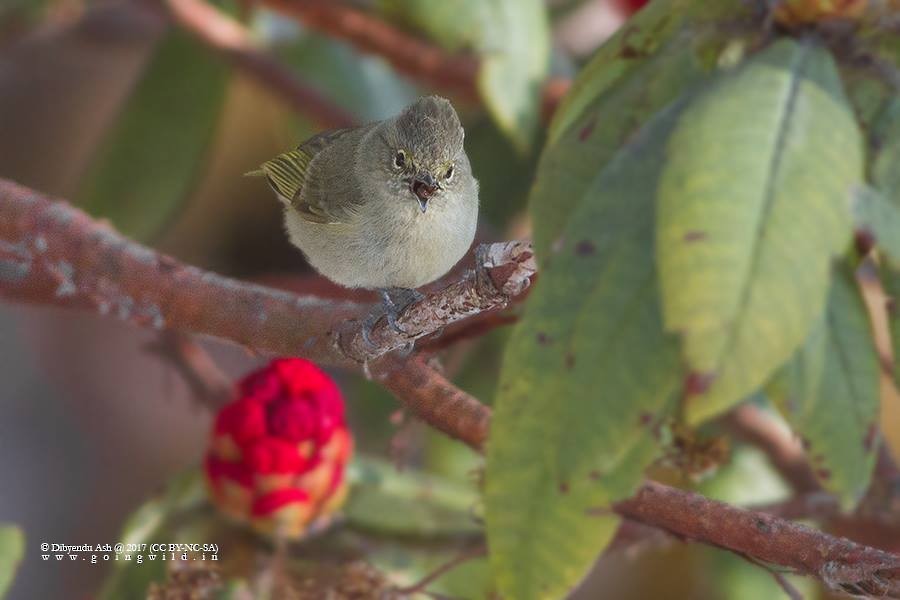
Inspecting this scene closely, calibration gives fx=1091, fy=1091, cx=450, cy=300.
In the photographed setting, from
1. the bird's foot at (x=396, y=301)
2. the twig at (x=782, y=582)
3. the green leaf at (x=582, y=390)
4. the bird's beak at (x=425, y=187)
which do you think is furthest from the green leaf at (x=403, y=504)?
the green leaf at (x=582, y=390)

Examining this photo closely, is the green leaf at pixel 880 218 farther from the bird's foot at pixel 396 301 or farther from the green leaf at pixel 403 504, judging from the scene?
the green leaf at pixel 403 504

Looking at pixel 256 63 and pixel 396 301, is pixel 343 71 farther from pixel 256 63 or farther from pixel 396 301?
pixel 396 301

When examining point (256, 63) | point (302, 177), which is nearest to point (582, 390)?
point (302, 177)

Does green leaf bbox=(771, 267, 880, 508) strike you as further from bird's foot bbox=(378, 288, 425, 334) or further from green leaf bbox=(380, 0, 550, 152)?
green leaf bbox=(380, 0, 550, 152)

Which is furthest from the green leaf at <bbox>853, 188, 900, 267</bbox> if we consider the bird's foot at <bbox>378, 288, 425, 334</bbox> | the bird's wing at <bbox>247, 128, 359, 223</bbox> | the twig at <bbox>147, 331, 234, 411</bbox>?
the twig at <bbox>147, 331, 234, 411</bbox>

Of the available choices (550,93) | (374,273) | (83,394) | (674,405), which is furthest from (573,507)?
(83,394)

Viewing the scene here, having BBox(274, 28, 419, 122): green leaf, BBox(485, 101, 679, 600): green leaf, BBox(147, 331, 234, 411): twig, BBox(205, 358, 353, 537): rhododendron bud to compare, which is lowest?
BBox(485, 101, 679, 600): green leaf
